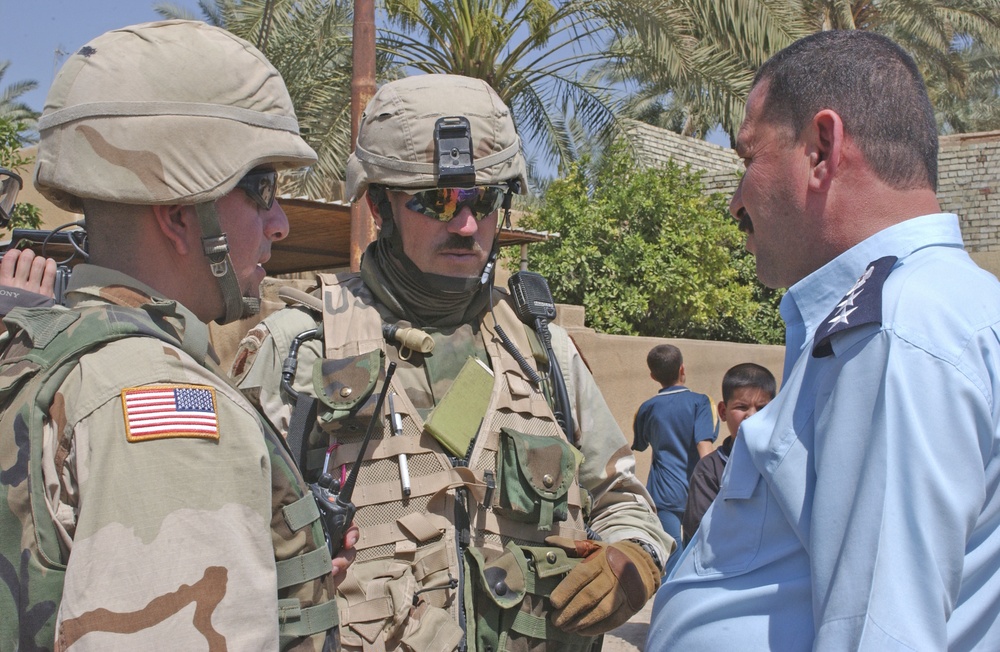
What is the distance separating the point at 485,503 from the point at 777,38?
9483 mm

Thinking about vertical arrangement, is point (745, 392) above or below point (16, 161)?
below

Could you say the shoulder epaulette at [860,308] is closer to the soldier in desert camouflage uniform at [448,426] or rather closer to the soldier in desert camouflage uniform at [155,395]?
the soldier in desert camouflage uniform at [155,395]

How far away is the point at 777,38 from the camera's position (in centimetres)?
1074

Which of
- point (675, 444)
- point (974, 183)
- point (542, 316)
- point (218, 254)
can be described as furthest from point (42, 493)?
point (974, 183)

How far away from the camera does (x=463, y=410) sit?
255 centimetres

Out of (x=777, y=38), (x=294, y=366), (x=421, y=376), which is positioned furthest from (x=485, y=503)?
(x=777, y=38)

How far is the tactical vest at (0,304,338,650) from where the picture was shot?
1328mm

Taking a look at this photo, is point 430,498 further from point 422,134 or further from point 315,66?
point 315,66

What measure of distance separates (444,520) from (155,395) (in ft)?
3.91

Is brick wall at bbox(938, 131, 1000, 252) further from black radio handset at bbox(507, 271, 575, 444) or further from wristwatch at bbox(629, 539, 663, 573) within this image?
wristwatch at bbox(629, 539, 663, 573)

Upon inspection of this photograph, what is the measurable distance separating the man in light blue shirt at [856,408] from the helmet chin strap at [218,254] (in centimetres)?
88

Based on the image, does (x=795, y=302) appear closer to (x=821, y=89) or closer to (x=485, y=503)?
(x=821, y=89)

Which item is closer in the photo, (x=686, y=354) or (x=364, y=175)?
(x=364, y=175)

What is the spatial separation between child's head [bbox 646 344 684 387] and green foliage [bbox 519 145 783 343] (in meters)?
5.26
